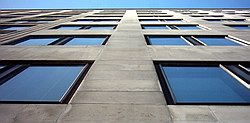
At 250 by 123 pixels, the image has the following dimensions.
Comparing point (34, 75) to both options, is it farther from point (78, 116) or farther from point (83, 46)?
point (83, 46)

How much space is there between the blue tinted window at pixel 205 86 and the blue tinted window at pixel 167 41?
481cm

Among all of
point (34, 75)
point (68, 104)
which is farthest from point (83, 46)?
point (68, 104)

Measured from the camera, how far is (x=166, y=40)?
14664mm

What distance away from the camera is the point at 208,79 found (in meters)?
8.03

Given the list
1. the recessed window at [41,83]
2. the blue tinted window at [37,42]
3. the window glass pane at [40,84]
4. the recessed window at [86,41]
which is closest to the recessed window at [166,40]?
the recessed window at [86,41]

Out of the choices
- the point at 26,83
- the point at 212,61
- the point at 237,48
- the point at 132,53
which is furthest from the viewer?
the point at 237,48

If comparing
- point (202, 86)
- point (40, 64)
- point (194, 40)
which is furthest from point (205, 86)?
point (194, 40)

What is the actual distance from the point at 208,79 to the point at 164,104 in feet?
8.69

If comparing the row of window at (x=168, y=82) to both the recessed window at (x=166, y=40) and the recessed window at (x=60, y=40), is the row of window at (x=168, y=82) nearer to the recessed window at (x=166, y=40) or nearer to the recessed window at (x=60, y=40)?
the recessed window at (x=166, y=40)

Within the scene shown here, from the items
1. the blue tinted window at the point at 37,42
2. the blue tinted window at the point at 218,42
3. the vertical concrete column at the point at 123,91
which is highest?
the blue tinted window at the point at 37,42

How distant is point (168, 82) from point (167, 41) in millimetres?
6943

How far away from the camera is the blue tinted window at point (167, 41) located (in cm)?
1382

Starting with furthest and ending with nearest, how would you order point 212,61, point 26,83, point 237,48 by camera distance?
point 237,48, point 212,61, point 26,83

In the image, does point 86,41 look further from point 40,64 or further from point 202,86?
point 202,86
